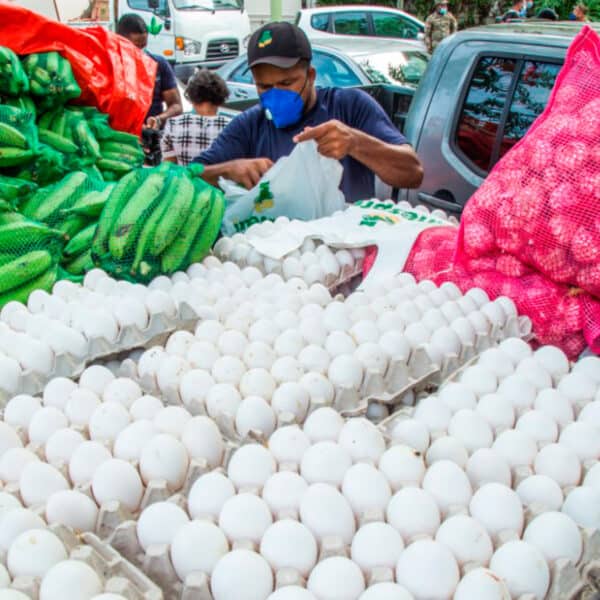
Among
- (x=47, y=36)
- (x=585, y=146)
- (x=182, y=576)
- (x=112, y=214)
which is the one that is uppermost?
(x=47, y=36)

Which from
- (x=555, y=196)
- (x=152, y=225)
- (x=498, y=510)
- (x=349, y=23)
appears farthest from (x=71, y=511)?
(x=349, y=23)

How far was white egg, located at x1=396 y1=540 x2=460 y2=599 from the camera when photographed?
40.9 inches

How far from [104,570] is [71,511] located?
17 centimetres

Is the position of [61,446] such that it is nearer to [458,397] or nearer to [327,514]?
[327,514]

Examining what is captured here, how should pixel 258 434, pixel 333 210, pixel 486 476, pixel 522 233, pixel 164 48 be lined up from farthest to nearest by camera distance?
pixel 164 48, pixel 333 210, pixel 522 233, pixel 258 434, pixel 486 476

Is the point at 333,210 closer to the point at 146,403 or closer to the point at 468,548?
the point at 146,403

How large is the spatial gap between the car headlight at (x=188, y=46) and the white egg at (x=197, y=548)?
45.1ft

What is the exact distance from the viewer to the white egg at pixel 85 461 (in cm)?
132

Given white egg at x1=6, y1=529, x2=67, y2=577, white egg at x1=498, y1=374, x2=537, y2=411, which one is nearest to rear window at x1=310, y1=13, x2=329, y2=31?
white egg at x1=498, y1=374, x2=537, y2=411

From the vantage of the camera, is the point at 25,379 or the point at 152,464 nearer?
the point at 152,464

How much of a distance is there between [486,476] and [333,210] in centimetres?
173

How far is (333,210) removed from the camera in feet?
9.41

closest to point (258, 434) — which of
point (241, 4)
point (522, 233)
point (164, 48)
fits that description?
point (522, 233)

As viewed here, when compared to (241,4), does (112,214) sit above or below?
below
